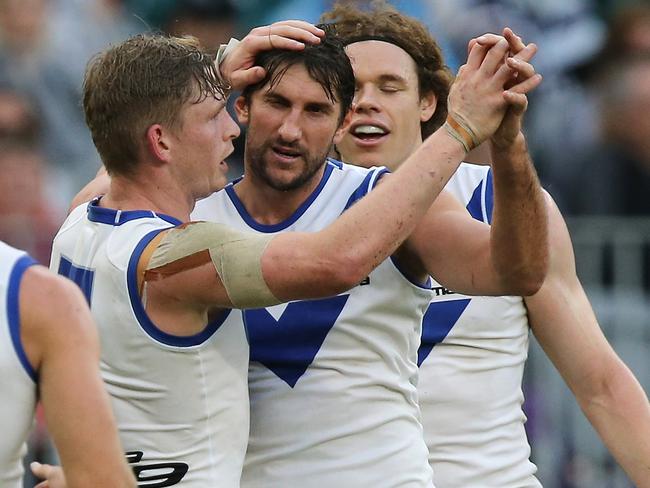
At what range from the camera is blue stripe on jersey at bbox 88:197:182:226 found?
3.60m

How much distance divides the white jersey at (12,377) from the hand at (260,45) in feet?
4.00

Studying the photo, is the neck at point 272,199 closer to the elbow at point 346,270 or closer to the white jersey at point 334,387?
the white jersey at point 334,387

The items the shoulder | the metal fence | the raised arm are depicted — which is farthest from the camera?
the metal fence

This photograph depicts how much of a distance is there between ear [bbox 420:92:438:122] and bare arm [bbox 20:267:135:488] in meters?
2.53

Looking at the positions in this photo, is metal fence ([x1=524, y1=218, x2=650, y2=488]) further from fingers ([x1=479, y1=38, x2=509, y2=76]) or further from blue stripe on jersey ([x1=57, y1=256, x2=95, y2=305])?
blue stripe on jersey ([x1=57, y1=256, x2=95, y2=305])

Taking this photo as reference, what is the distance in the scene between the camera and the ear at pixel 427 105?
5229 millimetres

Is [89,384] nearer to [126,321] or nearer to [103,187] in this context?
[126,321]

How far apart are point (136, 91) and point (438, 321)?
1589 mm

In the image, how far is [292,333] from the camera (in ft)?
12.9

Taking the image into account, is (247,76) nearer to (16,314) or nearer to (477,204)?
(477,204)

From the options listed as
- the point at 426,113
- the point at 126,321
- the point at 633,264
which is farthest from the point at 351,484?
the point at 633,264

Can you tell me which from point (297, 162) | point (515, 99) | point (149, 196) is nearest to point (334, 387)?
point (297, 162)

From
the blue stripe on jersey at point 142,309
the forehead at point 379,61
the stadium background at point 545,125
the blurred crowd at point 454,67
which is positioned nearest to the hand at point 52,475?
the blue stripe on jersey at point 142,309

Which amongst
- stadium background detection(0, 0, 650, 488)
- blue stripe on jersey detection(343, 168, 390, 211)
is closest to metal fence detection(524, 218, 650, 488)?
stadium background detection(0, 0, 650, 488)
